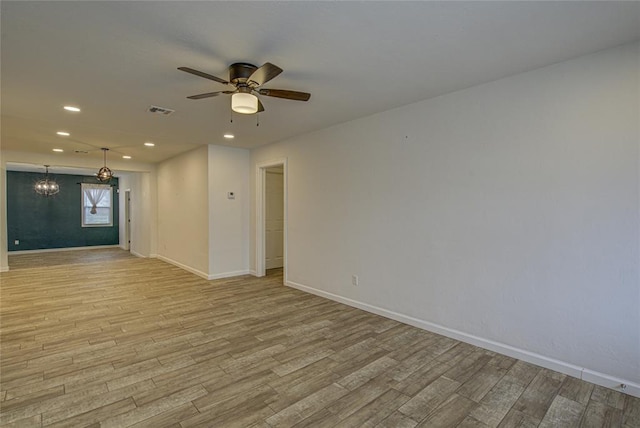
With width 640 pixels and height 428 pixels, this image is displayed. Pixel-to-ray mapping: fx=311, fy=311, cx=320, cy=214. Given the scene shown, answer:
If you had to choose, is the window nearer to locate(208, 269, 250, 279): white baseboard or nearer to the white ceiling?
locate(208, 269, 250, 279): white baseboard

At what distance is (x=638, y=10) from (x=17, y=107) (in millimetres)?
5990

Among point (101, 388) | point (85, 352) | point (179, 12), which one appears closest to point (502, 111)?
point (179, 12)

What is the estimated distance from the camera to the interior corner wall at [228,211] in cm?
606

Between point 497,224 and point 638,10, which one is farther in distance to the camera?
point 497,224

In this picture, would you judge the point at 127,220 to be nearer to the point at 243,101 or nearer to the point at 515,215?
the point at 243,101

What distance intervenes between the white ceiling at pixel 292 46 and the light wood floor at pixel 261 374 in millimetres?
2622

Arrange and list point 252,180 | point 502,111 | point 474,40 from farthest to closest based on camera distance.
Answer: point 252,180 → point 502,111 → point 474,40

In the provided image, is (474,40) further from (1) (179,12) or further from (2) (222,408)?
(2) (222,408)

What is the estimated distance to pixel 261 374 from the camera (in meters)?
2.60

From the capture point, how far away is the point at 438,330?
11.3ft

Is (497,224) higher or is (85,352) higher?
(497,224)

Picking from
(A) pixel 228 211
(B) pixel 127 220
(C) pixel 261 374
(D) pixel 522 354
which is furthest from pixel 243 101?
(B) pixel 127 220

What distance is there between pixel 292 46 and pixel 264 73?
0.97 feet

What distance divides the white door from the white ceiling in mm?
3123
